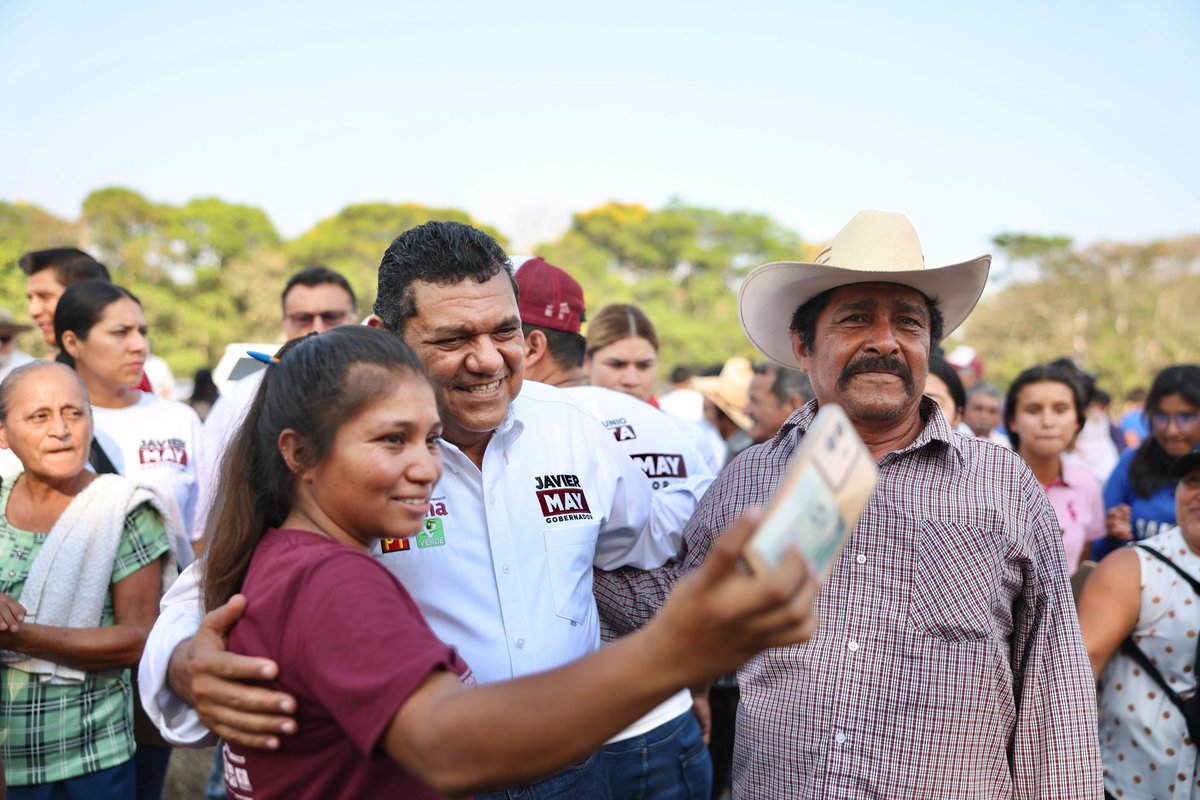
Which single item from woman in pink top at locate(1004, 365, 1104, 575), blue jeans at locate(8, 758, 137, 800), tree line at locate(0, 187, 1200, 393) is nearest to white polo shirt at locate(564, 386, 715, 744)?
blue jeans at locate(8, 758, 137, 800)

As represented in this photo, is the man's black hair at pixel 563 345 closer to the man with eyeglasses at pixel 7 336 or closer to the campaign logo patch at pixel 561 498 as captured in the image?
the campaign logo patch at pixel 561 498

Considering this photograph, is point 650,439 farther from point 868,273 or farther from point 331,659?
point 331,659

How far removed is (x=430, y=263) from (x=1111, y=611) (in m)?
2.42

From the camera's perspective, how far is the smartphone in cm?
101

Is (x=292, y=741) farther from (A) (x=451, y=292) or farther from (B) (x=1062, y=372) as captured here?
(B) (x=1062, y=372)

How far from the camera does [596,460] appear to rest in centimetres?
248

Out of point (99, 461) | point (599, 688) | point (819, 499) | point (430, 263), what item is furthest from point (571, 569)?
point (99, 461)

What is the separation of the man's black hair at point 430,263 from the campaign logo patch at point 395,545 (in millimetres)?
490

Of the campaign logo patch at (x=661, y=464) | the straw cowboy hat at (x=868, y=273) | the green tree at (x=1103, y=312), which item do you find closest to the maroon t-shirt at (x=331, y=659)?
the straw cowboy hat at (x=868, y=273)

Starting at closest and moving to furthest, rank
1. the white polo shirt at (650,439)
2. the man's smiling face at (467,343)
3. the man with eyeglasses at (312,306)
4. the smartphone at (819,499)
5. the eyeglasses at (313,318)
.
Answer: the smartphone at (819,499) < the man's smiling face at (467,343) < the white polo shirt at (650,439) < the man with eyeglasses at (312,306) < the eyeglasses at (313,318)

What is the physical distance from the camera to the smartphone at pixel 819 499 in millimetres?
1014

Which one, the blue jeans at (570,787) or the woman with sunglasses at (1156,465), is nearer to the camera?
the blue jeans at (570,787)

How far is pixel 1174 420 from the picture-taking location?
4859 millimetres

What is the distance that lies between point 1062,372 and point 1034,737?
3547 millimetres
